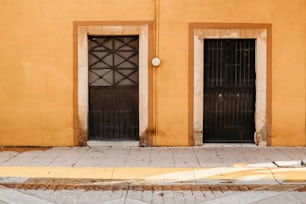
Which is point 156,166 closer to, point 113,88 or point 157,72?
Answer: point 157,72

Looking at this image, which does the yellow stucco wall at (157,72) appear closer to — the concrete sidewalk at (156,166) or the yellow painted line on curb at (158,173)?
the concrete sidewalk at (156,166)

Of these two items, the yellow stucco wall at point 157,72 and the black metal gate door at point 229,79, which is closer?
the yellow stucco wall at point 157,72

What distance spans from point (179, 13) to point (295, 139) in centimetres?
390

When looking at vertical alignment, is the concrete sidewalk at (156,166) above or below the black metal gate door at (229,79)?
below

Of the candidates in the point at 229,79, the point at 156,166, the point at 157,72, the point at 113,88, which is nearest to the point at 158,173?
the point at 156,166

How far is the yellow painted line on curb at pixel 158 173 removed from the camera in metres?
7.90

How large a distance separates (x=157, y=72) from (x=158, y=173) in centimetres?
322

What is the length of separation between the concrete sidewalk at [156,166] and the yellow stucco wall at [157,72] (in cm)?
64

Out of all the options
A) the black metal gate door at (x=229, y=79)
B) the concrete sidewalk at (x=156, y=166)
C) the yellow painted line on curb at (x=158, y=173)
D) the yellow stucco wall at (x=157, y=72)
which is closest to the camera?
the concrete sidewalk at (x=156, y=166)

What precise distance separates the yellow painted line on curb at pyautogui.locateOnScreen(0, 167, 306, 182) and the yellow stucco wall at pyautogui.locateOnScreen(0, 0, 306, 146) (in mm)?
2385

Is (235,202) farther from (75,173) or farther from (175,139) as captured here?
(175,139)

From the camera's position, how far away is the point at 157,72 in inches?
424

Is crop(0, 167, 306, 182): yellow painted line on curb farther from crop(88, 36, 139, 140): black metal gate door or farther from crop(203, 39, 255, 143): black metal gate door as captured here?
crop(203, 39, 255, 143): black metal gate door

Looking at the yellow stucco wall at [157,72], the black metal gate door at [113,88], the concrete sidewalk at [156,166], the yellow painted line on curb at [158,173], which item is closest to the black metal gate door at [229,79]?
the yellow stucco wall at [157,72]
